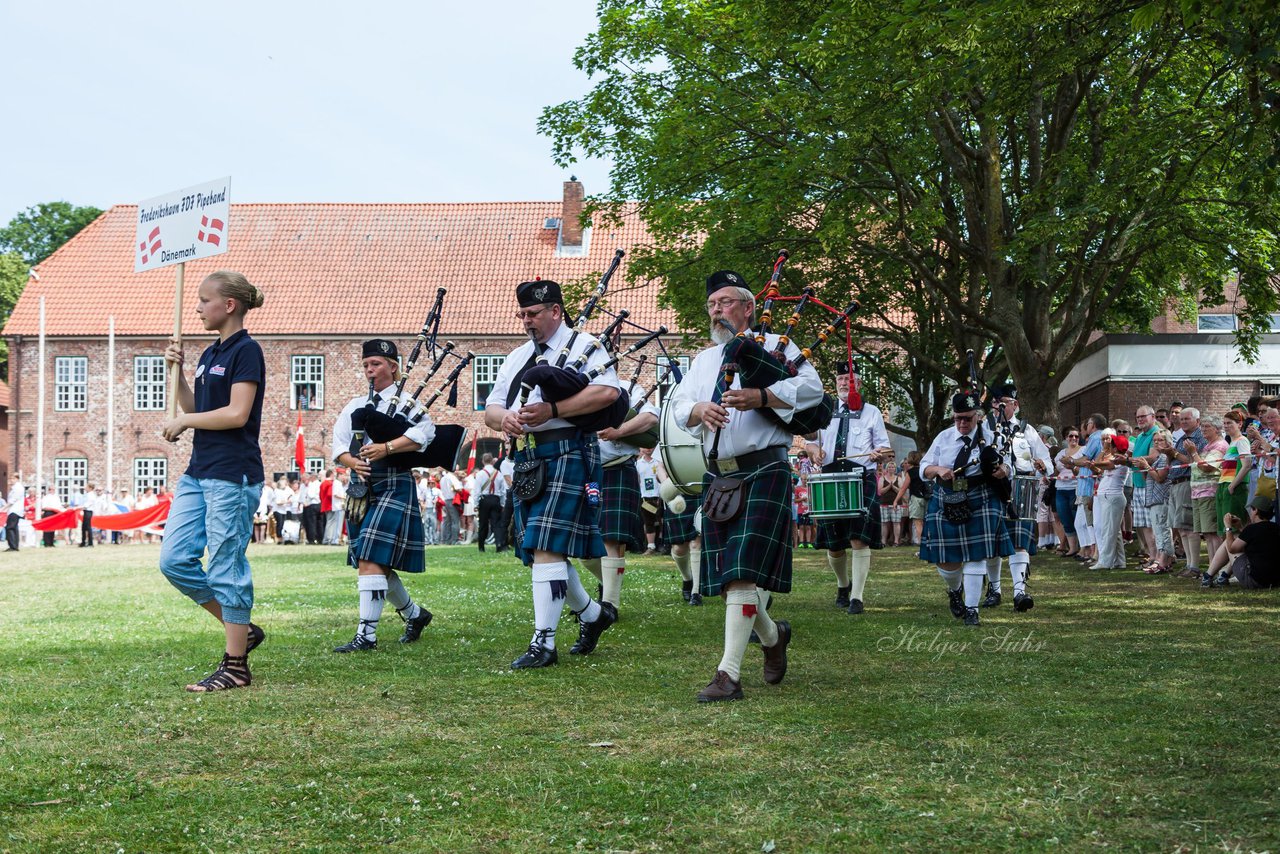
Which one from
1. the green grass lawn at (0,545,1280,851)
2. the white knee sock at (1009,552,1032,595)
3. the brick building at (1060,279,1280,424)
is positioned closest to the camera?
the green grass lawn at (0,545,1280,851)

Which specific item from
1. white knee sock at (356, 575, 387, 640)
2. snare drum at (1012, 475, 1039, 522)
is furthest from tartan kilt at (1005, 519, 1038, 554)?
white knee sock at (356, 575, 387, 640)

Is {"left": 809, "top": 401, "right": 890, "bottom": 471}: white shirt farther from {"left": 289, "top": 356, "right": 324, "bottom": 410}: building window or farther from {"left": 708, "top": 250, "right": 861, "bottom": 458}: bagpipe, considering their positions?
{"left": 289, "top": 356, "right": 324, "bottom": 410}: building window

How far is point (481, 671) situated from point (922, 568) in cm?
1135

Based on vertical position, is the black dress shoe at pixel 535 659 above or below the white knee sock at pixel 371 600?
below

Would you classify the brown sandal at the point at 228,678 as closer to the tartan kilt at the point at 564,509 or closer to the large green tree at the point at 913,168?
the tartan kilt at the point at 564,509

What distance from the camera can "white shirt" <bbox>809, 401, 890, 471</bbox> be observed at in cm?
1143

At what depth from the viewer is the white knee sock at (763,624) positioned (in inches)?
264

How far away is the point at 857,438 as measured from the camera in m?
11.5

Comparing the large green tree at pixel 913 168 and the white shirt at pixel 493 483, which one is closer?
the large green tree at pixel 913 168

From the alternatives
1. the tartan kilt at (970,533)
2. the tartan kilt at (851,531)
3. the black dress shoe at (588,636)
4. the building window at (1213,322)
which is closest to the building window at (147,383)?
the building window at (1213,322)

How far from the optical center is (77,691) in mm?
6750

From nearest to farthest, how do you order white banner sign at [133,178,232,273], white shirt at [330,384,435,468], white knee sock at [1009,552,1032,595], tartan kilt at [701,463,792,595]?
1. tartan kilt at [701,463,792,595]
2. white shirt at [330,384,435,468]
3. white banner sign at [133,178,232,273]
4. white knee sock at [1009,552,1032,595]

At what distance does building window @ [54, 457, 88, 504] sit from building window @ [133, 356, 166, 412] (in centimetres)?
285

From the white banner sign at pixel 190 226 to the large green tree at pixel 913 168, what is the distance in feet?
28.1
